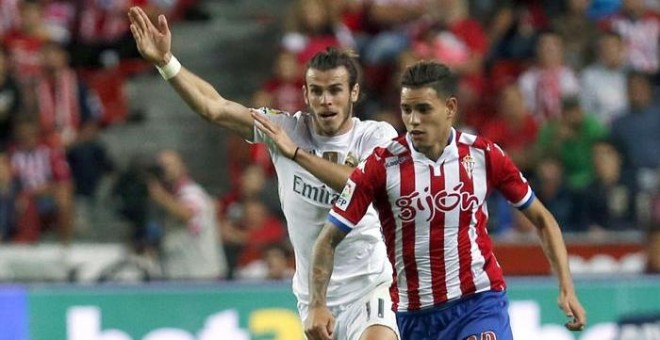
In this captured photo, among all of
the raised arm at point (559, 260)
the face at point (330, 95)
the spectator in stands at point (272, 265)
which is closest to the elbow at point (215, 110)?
the face at point (330, 95)

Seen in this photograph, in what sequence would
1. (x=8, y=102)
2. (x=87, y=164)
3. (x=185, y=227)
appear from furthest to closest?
(x=8, y=102) → (x=87, y=164) → (x=185, y=227)

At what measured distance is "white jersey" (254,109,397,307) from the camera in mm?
8047

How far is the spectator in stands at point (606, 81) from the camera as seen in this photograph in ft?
46.3

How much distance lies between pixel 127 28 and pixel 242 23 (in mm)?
1307

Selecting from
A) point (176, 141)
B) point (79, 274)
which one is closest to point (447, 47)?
point (176, 141)

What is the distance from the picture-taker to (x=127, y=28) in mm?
15898

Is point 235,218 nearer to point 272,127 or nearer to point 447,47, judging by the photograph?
point 447,47

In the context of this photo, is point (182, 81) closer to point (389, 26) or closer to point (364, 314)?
point (364, 314)

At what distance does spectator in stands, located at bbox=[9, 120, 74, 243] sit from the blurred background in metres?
0.02

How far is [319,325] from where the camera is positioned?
7078mm

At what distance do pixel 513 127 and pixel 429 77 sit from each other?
668 cm

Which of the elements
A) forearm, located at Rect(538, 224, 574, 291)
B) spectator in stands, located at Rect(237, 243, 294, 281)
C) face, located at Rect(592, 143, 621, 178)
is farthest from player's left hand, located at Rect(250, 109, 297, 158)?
Answer: face, located at Rect(592, 143, 621, 178)

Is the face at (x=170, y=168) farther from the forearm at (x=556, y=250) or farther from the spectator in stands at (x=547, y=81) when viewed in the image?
the forearm at (x=556, y=250)

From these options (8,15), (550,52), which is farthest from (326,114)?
(8,15)
